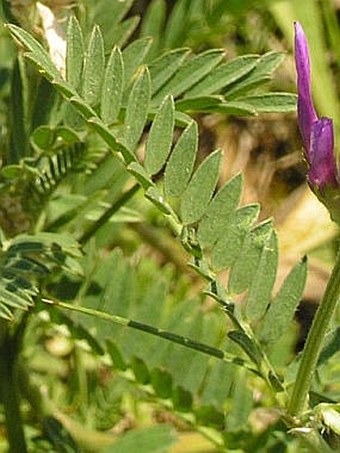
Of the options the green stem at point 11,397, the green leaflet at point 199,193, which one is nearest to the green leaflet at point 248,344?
the green leaflet at point 199,193

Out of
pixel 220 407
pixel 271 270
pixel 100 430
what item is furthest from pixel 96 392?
pixel 271 270

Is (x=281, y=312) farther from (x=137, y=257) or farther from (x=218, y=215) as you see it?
(x=137, y=257)

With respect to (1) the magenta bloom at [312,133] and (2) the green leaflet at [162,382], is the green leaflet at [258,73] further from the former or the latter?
(2) the green leaflet at [162,382]

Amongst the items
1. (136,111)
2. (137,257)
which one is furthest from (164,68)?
(137,257)

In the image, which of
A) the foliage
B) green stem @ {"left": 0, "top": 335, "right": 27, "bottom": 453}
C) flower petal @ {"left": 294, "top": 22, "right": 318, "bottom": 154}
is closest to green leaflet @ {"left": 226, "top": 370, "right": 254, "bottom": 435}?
the foliage

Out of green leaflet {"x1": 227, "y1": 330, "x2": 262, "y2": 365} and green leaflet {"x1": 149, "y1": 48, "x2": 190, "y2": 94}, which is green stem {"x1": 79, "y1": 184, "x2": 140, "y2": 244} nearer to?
green leaflet {"x1": 149, "y1": 48, "x2": 190, "y2": 94}
